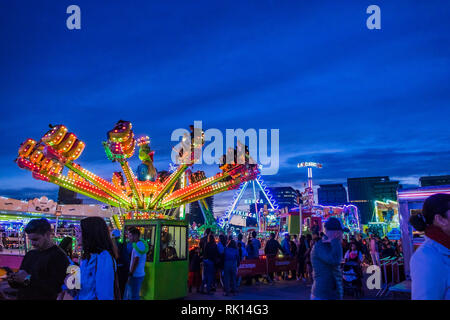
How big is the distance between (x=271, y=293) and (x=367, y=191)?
595ft

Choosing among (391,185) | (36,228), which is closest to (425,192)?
(36,228)

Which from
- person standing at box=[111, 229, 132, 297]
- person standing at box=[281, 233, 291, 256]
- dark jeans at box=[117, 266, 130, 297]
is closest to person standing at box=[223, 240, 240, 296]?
person standing at box=[111, 229, 132, 297]

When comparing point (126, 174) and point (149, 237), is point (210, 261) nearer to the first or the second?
point (149, 237)

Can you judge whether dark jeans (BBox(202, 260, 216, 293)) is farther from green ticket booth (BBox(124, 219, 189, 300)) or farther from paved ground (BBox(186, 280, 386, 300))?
green ticket booth (BBox(124, 219, 189, 300))

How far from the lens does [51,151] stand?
43.4 feet

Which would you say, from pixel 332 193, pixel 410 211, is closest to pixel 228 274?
pixel 410 211

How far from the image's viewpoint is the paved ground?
9973mm

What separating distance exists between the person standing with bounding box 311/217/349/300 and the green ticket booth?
206 inches

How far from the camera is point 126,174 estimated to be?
15.4 meters

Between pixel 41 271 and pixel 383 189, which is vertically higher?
pixel 383 189
